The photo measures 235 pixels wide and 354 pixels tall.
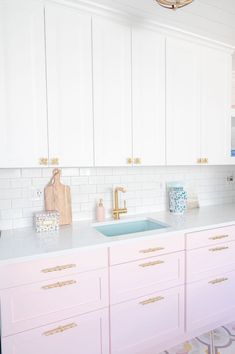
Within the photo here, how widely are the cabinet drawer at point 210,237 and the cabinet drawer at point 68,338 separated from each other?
0.77 m

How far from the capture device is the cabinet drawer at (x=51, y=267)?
126 cm

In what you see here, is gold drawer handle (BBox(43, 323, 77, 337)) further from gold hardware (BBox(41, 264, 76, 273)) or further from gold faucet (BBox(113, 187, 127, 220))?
gold faucet (BBox(113, 187, 127, 220))

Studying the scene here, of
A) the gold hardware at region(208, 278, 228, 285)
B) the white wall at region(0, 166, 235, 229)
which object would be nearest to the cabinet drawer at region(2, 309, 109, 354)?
the white wall at region(0, 166, 235, 229)

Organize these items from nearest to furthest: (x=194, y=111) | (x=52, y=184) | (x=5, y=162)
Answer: (x=5, y=162) → (x=52, y=184) → (x=194, y=111)

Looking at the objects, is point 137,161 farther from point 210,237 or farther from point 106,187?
point 210,237

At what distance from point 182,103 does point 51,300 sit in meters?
1.77

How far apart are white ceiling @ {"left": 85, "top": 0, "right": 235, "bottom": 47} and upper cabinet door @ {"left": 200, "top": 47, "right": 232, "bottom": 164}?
0.21 m

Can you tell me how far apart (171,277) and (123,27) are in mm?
1850

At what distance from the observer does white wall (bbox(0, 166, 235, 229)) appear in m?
1.80

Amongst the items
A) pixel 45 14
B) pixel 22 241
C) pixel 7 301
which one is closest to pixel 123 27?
pixel 45 14

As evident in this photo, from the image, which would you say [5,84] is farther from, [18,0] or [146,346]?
[146,346]

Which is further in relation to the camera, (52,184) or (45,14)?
(52,184)

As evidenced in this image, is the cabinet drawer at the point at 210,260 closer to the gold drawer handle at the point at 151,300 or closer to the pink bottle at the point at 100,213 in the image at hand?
the gold drawer handle at the point at 151,300

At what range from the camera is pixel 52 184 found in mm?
1891
